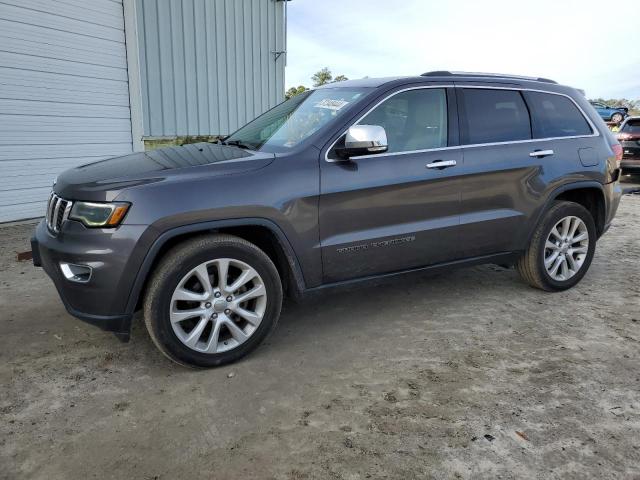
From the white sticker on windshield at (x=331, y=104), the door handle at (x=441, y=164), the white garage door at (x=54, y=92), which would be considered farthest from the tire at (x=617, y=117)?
the white sticker on windshield at (x=331, y=104)

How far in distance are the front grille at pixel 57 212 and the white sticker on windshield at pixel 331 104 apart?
1821mm

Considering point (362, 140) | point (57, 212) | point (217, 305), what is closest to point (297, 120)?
point (362, 140)

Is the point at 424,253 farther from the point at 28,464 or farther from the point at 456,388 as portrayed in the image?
the point at 28,464

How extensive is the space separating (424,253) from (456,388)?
1.09 m

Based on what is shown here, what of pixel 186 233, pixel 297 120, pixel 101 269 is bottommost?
pixel 101 269

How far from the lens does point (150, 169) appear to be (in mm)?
2953

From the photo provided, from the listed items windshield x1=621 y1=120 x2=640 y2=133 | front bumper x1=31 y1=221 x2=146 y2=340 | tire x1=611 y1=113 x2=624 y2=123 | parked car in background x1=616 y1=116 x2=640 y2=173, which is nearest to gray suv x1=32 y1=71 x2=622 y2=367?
front bumper x1=31 y1=221 x2=146 y2=340

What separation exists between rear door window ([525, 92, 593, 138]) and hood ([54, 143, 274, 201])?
7.77 feet

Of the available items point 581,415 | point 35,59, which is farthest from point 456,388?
point 35,59

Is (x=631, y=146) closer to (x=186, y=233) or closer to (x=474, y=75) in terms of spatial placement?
(x=474, y=75)

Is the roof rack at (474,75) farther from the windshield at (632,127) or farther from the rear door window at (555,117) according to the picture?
the windshield at (632,127)

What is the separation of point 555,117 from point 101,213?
12.0 ft

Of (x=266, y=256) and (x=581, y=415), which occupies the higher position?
(x=266, y=256)

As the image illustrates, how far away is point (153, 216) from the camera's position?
107 inches
